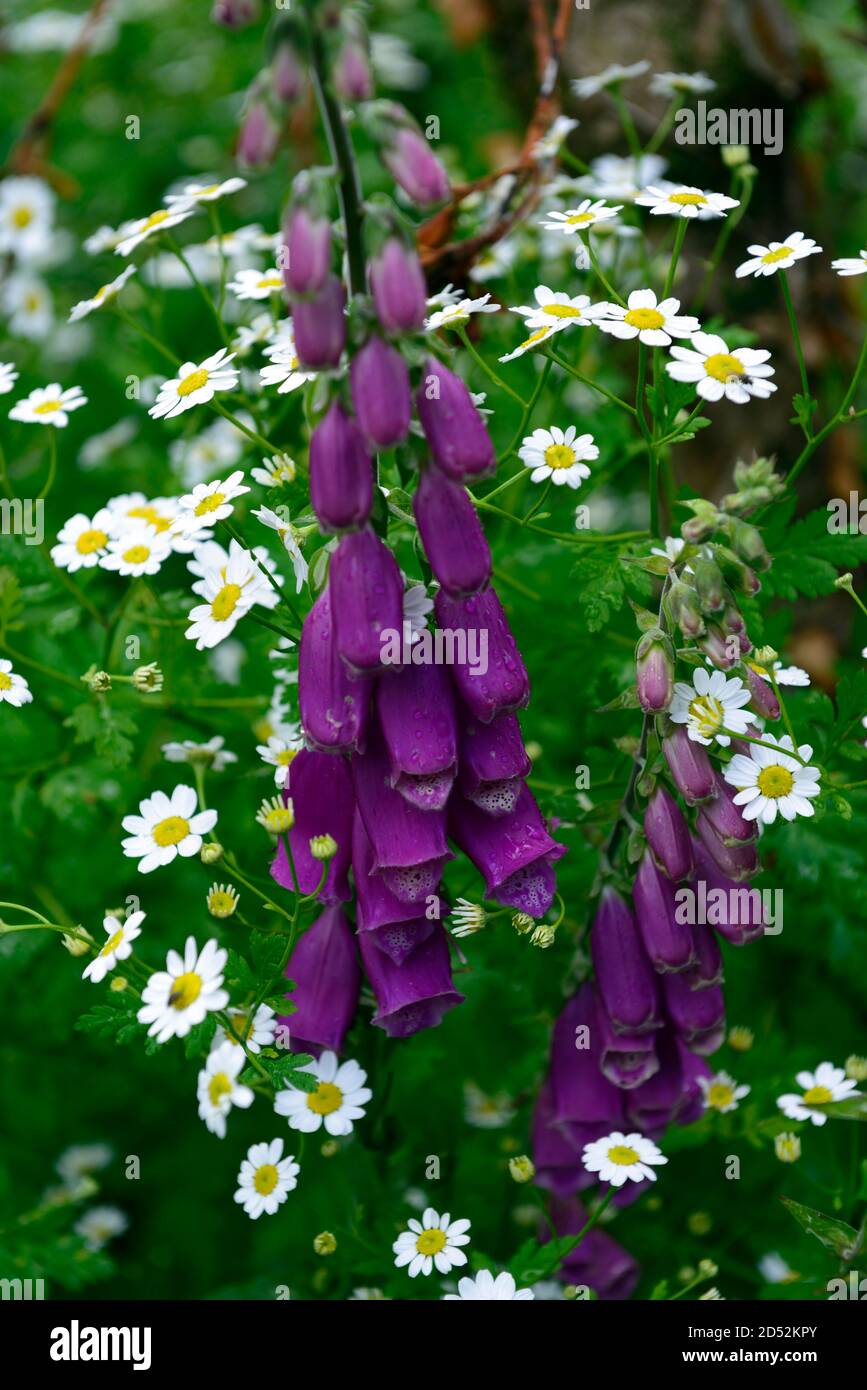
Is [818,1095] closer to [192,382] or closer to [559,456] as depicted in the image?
[559,456]

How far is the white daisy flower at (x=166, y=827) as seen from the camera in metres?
1.57

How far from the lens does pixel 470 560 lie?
1.35m

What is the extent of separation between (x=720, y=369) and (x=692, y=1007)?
0.71 meters

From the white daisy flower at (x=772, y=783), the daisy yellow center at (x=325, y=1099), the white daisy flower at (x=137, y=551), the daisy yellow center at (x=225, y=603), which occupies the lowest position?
the daisy yellow center at (x=325, y=1099)

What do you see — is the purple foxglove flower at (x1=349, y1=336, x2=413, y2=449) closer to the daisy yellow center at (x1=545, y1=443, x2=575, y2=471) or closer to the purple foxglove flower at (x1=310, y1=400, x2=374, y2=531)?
the purple foxglove flower at (x1=310, y1=400, x2=374, y2=531)

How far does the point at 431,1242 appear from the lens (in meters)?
1.60

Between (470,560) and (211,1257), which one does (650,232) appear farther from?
(211,1257)

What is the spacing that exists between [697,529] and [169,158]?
9.61ft

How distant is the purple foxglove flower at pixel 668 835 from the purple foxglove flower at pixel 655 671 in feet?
0.43

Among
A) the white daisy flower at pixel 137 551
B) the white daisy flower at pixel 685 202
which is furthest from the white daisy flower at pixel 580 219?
the white daisy flower at pixel 137 551

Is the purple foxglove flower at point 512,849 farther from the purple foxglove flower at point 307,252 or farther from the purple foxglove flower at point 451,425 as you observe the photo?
the purple foxglove flower at point 307,252

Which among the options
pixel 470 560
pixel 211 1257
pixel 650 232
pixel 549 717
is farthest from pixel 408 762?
pixel 650 232

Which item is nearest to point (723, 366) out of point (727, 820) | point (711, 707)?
point (711, 707)

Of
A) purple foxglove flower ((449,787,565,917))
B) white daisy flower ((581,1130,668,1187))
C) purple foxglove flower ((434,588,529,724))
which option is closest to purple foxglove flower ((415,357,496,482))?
purple foxglove flower ((434,588,529,724))
